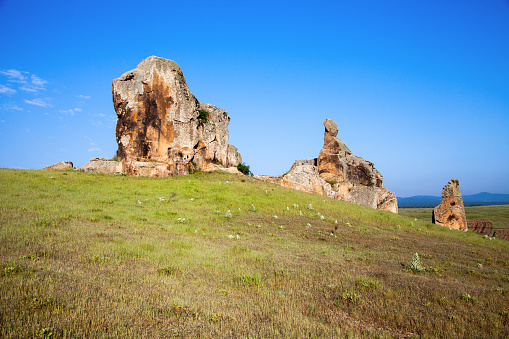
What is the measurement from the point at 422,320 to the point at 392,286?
202cm

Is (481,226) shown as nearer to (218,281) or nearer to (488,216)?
(218,281)

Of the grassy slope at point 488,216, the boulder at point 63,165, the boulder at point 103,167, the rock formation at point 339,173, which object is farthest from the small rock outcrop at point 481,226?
the boulder at point 63,165

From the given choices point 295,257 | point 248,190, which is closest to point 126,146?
point 248,190

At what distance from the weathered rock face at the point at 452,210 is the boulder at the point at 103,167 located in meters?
39.9

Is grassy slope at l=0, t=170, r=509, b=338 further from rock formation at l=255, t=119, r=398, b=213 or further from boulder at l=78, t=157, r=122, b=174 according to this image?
rock formation at l=255, t=119, r=398, b=213

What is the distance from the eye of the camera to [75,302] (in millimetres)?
5992

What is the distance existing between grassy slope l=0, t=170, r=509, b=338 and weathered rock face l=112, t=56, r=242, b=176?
1783 centimetres

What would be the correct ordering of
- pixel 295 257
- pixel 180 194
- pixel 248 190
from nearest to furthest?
pixel 295 257 → pixel 180 194 → pixel 248 190

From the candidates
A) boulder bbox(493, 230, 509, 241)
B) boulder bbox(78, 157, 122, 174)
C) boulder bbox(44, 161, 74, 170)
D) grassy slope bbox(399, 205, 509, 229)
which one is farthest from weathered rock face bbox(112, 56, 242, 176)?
grassy slope bbox(399, 205, 509, 229)

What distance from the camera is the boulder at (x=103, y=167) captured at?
1409 inches

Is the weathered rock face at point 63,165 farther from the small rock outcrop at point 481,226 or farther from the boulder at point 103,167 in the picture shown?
the small rock outcrop at point 481,226

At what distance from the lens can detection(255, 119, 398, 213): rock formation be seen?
160ft

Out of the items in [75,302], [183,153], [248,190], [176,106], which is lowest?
[75,302]

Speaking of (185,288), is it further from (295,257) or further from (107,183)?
(107,183)
